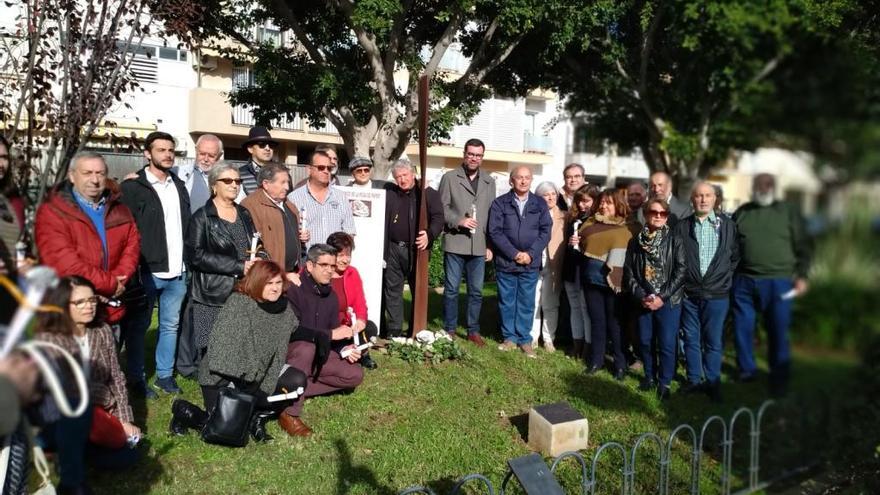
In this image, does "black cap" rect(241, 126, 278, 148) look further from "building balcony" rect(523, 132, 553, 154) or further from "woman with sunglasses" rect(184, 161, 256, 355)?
"building balcony" rect(523, 132, 553, 154)

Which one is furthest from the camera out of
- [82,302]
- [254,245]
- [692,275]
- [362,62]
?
[362,62]

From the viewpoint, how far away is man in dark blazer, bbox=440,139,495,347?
7.20 metres

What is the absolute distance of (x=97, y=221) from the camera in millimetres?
3523

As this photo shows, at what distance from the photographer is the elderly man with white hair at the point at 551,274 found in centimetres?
750

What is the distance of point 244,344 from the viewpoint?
4.88 m

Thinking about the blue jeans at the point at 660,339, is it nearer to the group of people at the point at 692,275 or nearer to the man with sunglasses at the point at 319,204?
the group of people at the point at 692,275

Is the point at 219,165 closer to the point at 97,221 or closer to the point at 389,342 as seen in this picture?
the point at 97,221

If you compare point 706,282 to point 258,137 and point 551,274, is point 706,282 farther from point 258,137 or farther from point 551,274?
point 551,274

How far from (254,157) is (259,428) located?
2.60 metres

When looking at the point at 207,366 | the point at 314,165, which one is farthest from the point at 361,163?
the point at 207,366

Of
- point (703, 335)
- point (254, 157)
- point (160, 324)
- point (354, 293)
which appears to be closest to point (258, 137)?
point (254, 157)

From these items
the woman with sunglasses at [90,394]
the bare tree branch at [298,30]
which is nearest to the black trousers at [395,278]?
the woman with sunglasses at [90,394]

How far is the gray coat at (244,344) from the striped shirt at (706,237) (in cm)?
337

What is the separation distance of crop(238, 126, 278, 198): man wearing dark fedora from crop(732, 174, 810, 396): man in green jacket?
5.02 metres
